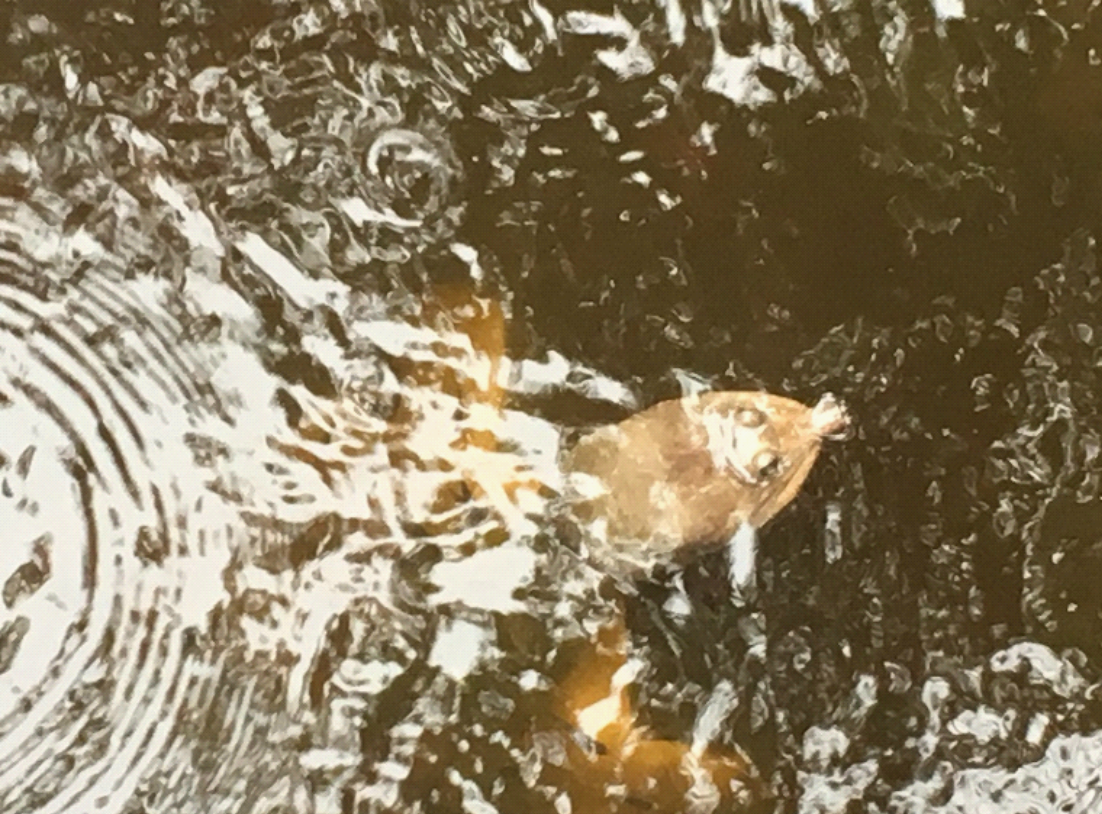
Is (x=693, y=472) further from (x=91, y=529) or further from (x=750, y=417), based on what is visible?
(x=91, y=529)

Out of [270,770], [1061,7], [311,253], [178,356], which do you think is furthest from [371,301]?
[1061,7]

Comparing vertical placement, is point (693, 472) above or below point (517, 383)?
below

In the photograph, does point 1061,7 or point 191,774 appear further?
point 1061,7

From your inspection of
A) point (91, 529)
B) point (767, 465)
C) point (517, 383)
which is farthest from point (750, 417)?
point (91, 529)

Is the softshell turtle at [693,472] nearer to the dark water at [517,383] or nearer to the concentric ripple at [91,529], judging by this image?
the dark water at [517,383]

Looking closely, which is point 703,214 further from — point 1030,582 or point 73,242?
point 73,242

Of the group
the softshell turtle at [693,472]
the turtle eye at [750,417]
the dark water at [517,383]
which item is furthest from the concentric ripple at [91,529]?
the turtle eye at [750,417]
